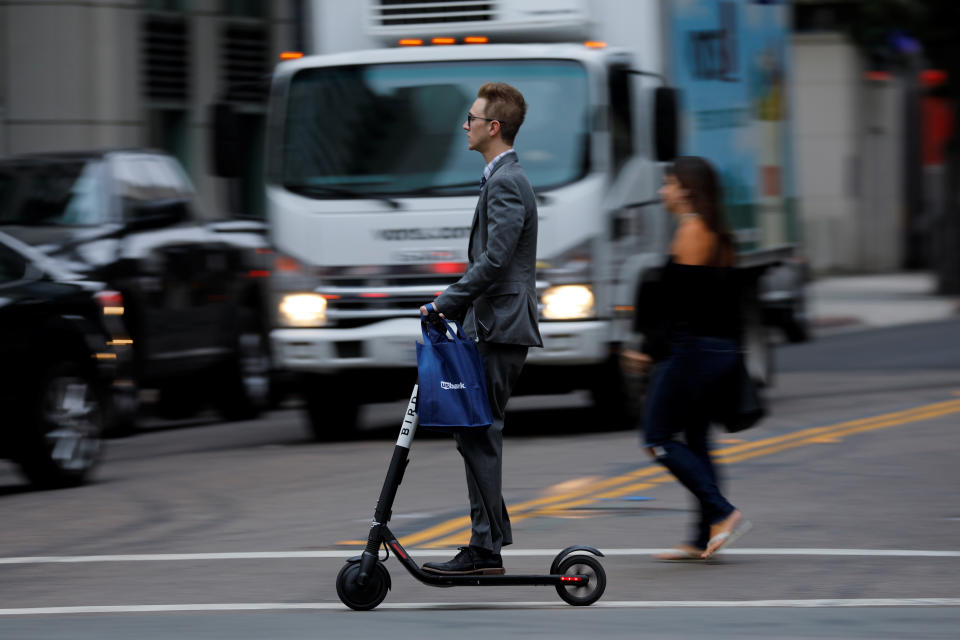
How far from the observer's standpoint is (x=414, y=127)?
12.6 meters

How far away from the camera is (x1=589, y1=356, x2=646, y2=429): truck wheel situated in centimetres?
1323

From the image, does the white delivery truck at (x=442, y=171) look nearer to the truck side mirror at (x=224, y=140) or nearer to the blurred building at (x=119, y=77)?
the truck side mirror at (x=224, y=140)

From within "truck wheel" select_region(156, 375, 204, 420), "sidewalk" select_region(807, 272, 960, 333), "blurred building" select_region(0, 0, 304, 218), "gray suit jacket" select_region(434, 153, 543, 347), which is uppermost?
"blurred building" select_region(0, 0, 304, 218)

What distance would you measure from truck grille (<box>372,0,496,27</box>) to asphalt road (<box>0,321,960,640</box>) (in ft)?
9.53

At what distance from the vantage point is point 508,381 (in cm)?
714

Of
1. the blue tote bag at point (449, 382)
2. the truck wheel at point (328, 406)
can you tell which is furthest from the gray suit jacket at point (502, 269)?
the truck wheel at point (328, 406)

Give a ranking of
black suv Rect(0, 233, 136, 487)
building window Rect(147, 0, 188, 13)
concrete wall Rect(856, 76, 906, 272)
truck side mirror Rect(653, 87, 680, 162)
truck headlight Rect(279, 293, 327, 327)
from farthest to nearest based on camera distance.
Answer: concrete wall Rect(856, 76, 906, 272) → building window Rect(147, 0, 188, 13) → truck headlight Rect(279, 293, 327, 327) → truck side mirror Rect(653, 87, 680, 162) → black suv Rect(0, 233, 136, 487)

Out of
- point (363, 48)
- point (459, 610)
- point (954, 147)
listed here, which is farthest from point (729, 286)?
point (954, 147)

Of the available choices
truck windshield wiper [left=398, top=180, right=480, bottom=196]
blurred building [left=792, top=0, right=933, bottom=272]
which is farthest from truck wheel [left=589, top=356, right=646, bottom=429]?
blurred building [left=792, top=0, right=933, bottom=272]

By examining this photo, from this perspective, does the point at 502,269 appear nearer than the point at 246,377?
Yes

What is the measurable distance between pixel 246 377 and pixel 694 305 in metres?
8.02

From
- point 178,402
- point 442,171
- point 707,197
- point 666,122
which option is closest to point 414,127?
point 442,171

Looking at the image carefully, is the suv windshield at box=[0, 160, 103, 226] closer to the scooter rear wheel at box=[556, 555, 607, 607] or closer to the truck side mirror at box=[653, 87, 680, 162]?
the truck side mirror at box=[653, 87, 680, 162]

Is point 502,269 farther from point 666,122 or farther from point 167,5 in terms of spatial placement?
point 167,5
